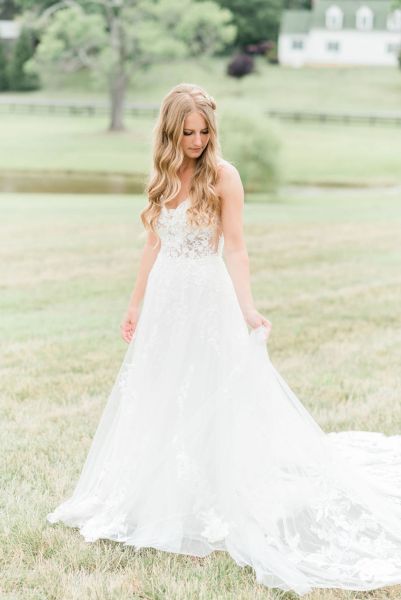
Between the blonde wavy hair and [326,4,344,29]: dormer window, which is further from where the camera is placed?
[326,4,344,29]: dormer window

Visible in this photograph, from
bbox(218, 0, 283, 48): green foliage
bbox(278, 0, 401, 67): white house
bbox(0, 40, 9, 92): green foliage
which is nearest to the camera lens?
bbox(0, 40, 9, 92): green foliage

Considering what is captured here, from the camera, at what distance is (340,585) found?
3.56m

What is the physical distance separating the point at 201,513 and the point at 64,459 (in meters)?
1.33

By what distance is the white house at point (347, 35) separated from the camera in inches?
2437

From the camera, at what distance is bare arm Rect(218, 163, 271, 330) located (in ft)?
12.9

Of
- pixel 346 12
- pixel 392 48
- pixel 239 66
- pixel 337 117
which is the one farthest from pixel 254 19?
pixel 337 117

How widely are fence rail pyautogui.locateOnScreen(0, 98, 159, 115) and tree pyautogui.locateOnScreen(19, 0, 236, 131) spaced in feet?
14.4

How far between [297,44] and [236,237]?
59826 millimetres

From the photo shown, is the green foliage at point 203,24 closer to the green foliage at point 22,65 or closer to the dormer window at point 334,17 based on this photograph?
the green foliage at point 22,65

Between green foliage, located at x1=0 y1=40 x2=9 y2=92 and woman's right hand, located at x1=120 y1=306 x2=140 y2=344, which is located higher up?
woman's right hand, located at x1=120 y1=306 x2=140 y2=344

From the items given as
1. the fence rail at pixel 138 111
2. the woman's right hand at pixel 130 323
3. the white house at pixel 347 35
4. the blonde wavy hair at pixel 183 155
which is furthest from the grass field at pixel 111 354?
the white house at pixel 347 35

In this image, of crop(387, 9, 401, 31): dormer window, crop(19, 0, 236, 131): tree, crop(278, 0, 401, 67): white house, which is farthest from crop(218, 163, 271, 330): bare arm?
crop(387, 9, 401, 31): dormer window

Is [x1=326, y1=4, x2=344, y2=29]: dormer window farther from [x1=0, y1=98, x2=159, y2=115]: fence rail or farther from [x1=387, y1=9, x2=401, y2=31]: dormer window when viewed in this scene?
[x1=0, y1=98, x2=159, y2=115]: fence rail

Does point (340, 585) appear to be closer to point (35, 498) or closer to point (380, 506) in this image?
point (380, 506)
